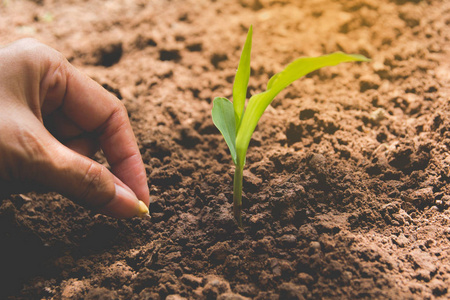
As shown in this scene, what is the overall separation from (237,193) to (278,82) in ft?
1.42

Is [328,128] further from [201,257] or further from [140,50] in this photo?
[140,50]

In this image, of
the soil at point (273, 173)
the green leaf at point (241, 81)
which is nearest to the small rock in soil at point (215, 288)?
the soil at point (273, 173)

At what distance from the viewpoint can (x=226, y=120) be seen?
129 cm

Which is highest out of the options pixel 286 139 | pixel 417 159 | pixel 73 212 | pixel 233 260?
pixel 417 159

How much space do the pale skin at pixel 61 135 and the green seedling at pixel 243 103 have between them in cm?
39

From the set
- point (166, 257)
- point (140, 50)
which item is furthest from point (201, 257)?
point (140, 50)

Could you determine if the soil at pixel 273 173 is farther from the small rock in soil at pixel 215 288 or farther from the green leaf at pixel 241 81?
the green leaf at pixel 241 81

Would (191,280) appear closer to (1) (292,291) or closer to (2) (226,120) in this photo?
(1) (292,291)

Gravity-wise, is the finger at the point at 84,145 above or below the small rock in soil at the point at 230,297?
above

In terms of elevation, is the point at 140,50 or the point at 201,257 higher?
the point at 140,50

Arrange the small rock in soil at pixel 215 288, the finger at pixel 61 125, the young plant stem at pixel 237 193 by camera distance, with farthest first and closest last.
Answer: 1. the finger at pixel 61 125
2. the young plant stem at pixel 237 193
3. the small rock in soil at pixel 215 288

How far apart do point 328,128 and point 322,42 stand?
2.39ft

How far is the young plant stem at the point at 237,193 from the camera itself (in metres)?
1.23

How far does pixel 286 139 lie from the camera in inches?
65.2
